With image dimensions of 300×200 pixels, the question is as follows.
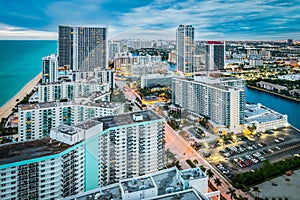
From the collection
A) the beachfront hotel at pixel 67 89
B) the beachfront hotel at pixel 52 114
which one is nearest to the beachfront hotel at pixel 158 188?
the beachfront hotel at pixel 52 114

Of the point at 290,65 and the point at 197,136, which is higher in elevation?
the point at 290,65

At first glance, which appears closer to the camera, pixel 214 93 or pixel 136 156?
pixel 136 156

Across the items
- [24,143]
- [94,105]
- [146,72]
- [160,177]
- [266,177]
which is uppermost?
[146,72]

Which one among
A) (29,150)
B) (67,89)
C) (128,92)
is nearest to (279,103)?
(128,92)

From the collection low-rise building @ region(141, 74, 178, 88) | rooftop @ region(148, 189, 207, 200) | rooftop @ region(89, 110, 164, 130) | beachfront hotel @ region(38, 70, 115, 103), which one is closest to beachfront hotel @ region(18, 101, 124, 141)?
rooftop @ region(89, 110, 164, 130)

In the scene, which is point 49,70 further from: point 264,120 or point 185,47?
point 264,120

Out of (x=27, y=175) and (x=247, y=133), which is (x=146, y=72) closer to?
(x=247, y=133)

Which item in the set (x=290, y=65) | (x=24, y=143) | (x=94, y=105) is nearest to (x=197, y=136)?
(x=94, y=105)

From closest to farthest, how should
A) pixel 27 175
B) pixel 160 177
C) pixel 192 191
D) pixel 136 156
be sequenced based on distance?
pixel 192 191 → pixel 160 177 → pixel 27 175 → pixel 136 156
